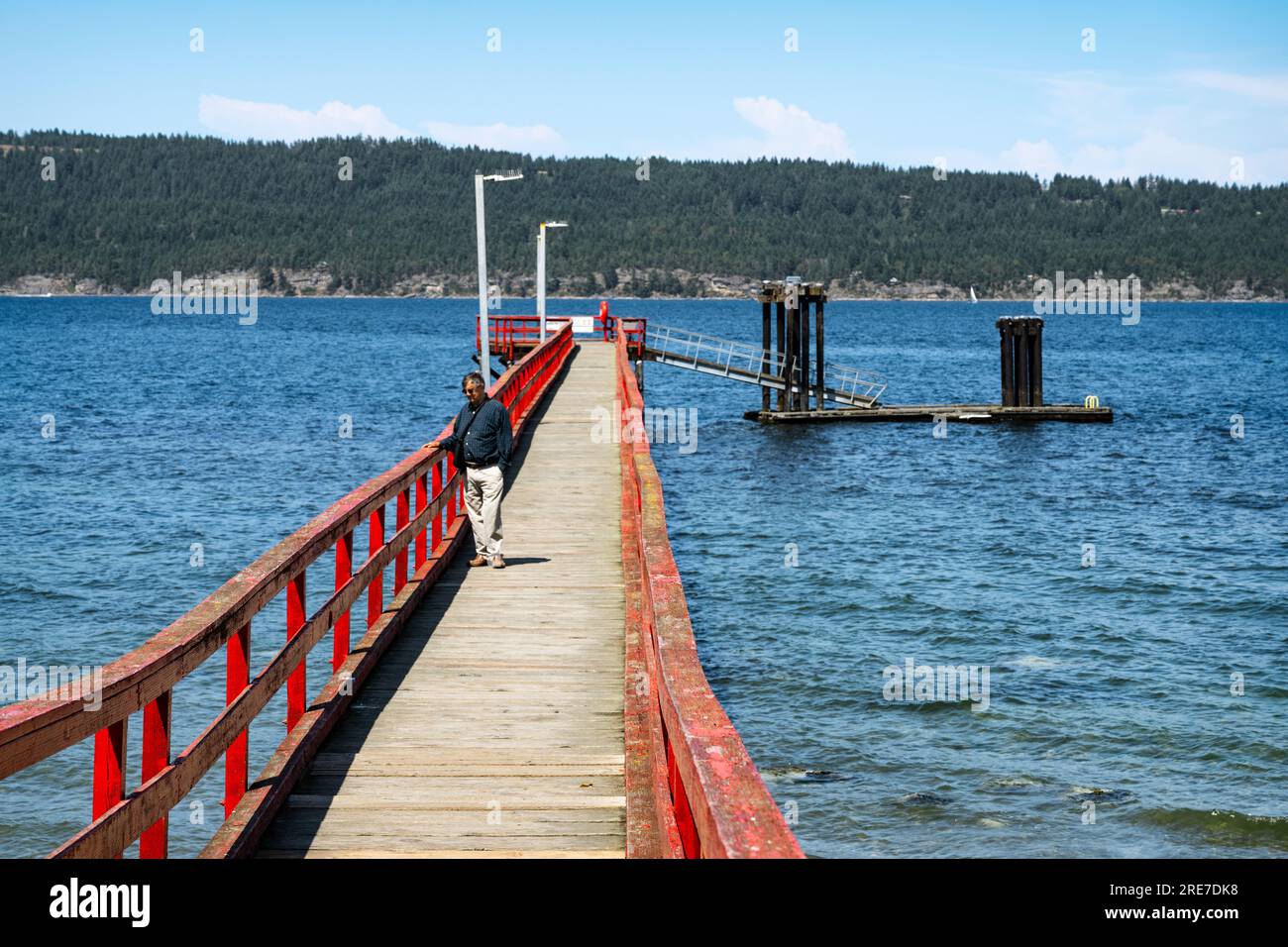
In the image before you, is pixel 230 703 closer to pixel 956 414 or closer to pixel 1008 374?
pixel 956 414

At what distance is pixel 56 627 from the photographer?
60.4 ft

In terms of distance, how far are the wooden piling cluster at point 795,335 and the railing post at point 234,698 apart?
3648cm

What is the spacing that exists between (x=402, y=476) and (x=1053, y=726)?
7.94 m

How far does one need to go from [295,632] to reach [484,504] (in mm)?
4570

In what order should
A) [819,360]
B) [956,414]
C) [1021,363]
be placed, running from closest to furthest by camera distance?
[956,414]
[819,360]
[1021,363]

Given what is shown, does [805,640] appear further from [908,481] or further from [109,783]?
[908,481]

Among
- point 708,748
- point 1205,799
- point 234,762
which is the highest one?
point 708,748

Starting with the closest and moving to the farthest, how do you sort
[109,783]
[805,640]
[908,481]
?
[109,783]
[805,640]
[908,481]

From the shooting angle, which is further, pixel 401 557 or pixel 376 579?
pixel 401 557

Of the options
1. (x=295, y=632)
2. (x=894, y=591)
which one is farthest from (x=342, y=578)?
(x=894, y=591)

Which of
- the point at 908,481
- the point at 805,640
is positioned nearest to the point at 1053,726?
the point at 805,640

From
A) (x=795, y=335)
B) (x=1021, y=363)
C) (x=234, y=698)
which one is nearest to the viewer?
(x=234, y=698)

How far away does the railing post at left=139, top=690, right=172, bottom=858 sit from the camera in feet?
16.2

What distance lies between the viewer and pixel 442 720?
7680mm
